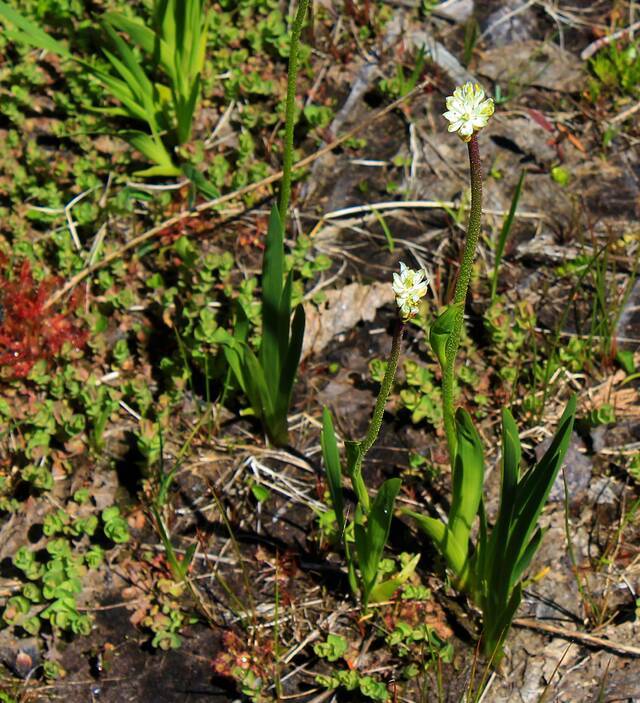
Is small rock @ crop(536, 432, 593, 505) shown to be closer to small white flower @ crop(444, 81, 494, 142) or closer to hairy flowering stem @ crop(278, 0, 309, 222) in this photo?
hairy flowering stem @ crop(278, 0, 309, 222)

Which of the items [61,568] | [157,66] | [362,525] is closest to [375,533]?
[362,525]

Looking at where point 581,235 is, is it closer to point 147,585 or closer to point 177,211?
point 177,211

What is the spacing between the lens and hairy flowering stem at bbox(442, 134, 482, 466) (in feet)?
5.66

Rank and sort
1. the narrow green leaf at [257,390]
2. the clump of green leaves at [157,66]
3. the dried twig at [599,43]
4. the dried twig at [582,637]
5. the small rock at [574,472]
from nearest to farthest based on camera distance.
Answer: the dried twig at [582,637]
the narrow green leaf at [257,390]
the small rock at [574,472]
the clump of green leaves at [157,66]
the dried twig at [599,43]

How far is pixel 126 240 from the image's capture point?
3.40 m

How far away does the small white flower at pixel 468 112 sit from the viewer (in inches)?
67.2

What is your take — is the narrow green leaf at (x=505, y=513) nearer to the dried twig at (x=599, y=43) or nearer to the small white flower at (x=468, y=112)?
the small white flower at (x=468, y=112)

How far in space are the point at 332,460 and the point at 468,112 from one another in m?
0.98

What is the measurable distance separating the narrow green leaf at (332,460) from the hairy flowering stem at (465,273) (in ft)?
0.98

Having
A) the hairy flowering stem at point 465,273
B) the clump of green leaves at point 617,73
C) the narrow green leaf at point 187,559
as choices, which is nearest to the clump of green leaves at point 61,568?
the narrow green leaf at point 187,559

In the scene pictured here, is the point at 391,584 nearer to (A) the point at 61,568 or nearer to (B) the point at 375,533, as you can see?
(B) the point at 375,533

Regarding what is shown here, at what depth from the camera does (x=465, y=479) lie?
229 cm

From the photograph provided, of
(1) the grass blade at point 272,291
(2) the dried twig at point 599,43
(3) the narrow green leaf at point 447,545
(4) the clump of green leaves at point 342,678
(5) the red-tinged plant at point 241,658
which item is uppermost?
(2) the dried twig at point 599,43

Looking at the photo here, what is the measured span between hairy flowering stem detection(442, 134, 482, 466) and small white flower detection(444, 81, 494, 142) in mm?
20
